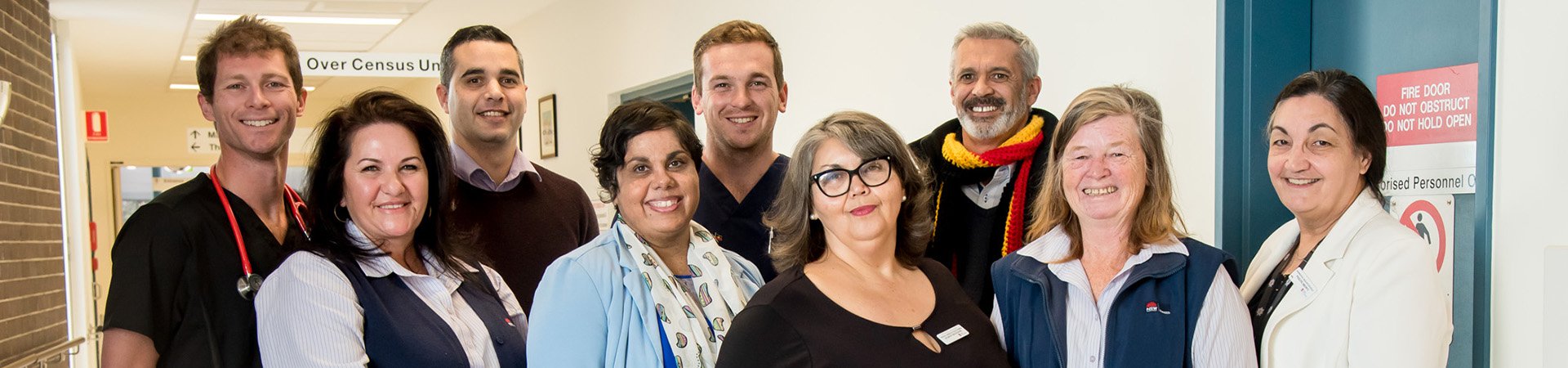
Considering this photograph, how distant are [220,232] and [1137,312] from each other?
1889 mm

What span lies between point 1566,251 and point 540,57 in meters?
8.07

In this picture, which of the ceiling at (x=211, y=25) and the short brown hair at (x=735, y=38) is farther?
the ceiling at (x=211, y=25)

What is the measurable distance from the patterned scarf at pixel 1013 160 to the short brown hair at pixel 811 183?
612mm

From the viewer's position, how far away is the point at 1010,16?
400cm

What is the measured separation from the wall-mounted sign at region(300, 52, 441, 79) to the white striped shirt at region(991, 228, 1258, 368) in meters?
5.02

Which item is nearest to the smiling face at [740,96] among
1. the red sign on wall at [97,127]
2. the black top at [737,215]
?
the black top at [737,215]

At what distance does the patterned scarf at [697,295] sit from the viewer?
6.46 ft

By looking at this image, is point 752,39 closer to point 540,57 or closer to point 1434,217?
point 1434,217

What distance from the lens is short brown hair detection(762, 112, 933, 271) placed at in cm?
200

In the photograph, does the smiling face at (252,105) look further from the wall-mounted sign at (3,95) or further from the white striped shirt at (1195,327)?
the white striped shirt at (1195,327)

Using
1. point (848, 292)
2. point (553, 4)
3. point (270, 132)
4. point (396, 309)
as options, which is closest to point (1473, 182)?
point (848, 292)

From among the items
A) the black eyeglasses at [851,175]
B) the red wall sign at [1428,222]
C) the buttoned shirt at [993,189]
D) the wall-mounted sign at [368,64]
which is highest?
the wall-mounted sign at [368,64]

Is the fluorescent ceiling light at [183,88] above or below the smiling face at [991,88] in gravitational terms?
above

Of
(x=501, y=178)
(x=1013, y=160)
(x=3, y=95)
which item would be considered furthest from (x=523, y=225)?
(x=3, y=95)
